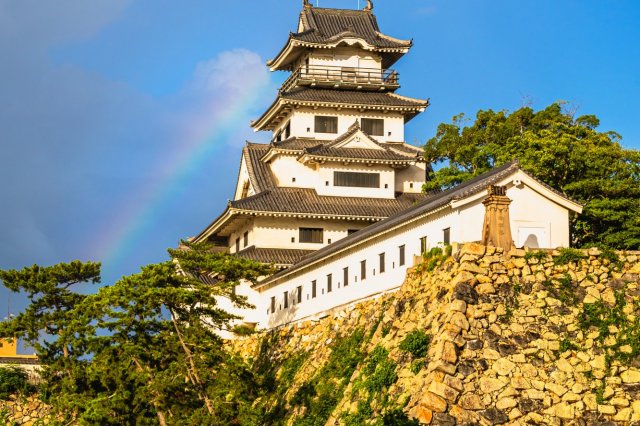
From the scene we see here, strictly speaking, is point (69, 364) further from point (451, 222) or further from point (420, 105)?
point (420, 105)

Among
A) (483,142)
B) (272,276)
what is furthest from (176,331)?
(483,142)

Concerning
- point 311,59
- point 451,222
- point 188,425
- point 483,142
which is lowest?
point 188,425

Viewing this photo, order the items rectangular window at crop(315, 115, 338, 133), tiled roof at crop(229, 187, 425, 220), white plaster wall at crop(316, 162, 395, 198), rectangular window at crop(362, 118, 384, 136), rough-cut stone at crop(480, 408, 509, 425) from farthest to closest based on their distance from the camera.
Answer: rectangular window at crop(362, 118, 384, 136) < rectangular window at crop(315, 115, 338, 133) < white plaster wall at crop(316, 162, 395, 198) < tiled roof at crop(229, 187, 425, 220) < rough-cut stone at crop(480, 408, 509, 425)

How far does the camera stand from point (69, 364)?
1991 inches

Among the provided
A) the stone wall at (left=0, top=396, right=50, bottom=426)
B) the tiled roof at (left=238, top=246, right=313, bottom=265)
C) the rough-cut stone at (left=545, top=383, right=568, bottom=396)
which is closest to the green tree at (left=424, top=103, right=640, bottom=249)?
the tiled roof at (left=238, top=246, right=313, bottom=265)

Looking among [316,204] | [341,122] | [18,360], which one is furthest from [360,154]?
[18,360]

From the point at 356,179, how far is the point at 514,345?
28493mm

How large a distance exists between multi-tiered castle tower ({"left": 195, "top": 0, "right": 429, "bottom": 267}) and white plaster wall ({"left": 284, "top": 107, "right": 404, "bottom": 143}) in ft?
0.19

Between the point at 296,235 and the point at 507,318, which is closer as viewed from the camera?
the point at 507,318

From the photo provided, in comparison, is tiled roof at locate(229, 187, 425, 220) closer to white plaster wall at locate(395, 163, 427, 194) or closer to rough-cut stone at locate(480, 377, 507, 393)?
white plaster wall at locate(395, 163, 427, 194)

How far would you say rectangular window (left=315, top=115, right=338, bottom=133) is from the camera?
2643 inches

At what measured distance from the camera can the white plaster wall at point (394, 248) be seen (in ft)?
133

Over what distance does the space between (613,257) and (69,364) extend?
79.7 feet

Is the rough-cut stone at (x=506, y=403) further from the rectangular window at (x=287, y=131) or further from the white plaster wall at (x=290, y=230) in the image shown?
the rectangular window at (x=287, y=131)
